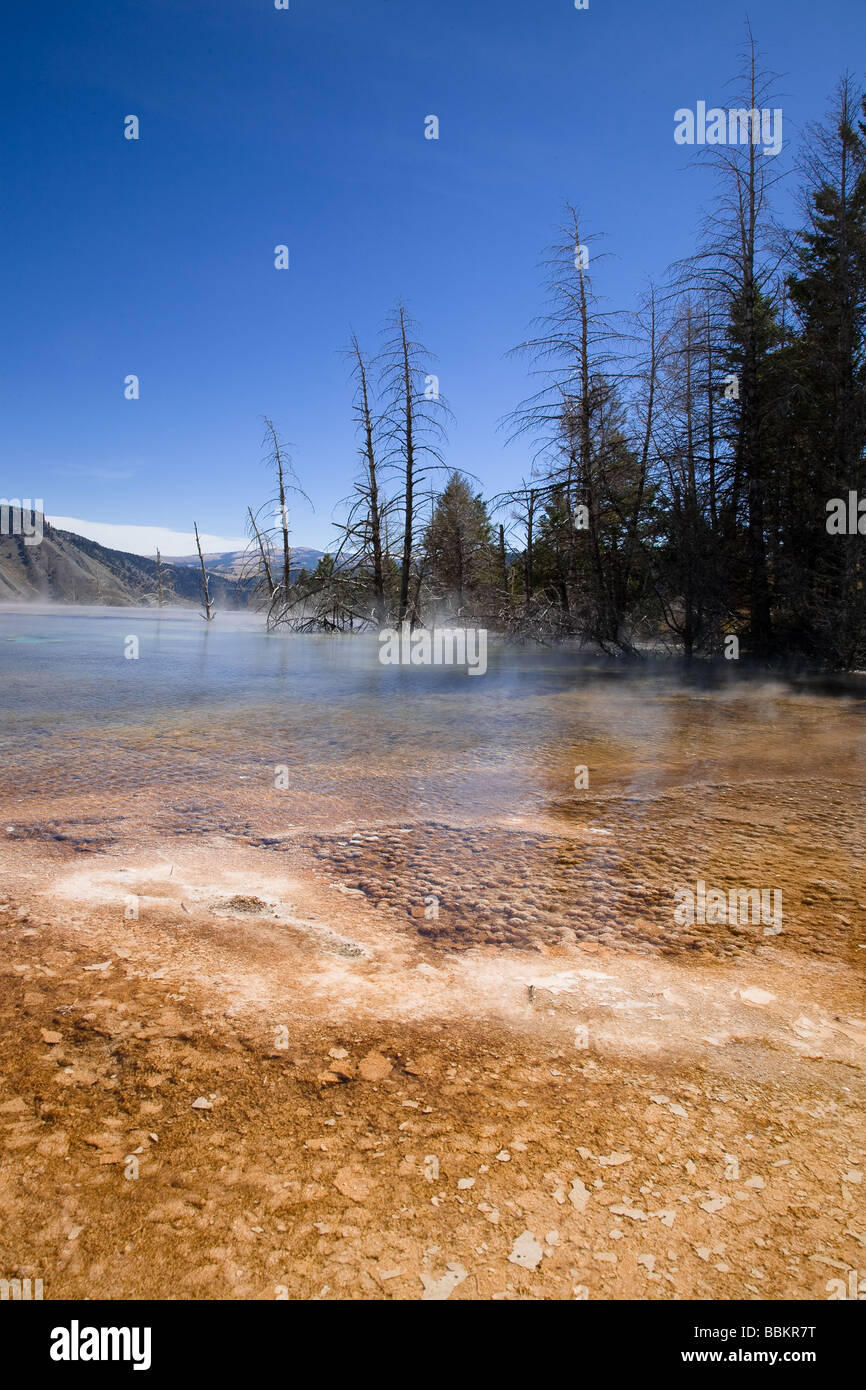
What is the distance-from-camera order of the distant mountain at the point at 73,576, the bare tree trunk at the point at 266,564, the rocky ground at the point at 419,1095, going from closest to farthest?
the rocky ground at the point at 419,1095 → the bare tree trunk at the point at 266,564 → the distant mountain at the point at 73,576

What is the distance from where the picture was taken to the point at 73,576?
158500 mm

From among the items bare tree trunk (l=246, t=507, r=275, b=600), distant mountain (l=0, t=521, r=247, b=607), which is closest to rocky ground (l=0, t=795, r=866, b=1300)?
bare tree trunk (l=246, t=507, r=275, b=600)

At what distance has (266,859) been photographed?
426cm

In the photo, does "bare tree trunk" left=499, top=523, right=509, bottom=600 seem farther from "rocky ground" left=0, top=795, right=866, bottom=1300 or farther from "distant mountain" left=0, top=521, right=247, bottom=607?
"distant mountain" left=0, top=521, right=247, bottom=607

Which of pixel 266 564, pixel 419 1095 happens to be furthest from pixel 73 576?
pixel 419 1095

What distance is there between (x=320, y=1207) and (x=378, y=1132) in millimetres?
308

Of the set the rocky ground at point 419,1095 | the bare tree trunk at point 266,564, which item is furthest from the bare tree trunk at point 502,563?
the rocky ground at point 419,1095

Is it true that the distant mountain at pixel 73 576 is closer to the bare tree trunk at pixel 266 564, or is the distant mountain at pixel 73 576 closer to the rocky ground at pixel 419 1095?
the bare tree trunk at pixel 266 564

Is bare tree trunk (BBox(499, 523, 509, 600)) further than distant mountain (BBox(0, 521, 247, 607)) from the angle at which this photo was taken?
No

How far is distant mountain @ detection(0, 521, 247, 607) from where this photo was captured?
141 m

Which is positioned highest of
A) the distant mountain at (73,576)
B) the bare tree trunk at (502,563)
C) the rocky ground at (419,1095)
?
the distant mountain at (73,576)

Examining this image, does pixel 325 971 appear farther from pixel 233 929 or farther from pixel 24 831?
pixel 24 831

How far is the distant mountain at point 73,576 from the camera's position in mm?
141000
